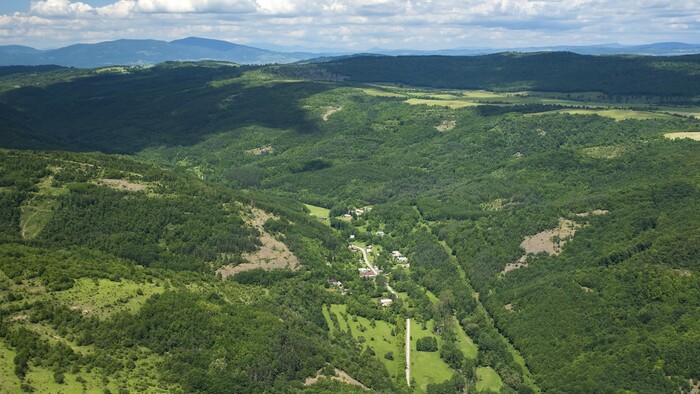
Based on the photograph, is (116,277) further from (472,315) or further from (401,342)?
(472,315)

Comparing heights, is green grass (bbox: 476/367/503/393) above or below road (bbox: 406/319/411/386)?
below

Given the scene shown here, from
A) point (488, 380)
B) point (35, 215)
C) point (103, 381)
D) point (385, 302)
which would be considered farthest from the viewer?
point (385, 302)

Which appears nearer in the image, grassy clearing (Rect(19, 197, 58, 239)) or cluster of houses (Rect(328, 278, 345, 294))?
grassy clearing (Rect(19, 197, 58, 239))

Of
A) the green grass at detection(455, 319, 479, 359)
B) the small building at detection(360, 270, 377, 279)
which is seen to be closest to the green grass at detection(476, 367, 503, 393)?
the green grass at detection(455, 319, 479, 359)

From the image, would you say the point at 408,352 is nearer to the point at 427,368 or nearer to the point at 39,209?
the point at 427,368

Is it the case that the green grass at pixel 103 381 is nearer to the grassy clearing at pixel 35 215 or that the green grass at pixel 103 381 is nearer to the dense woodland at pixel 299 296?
the dense woodland at pixel 299 296

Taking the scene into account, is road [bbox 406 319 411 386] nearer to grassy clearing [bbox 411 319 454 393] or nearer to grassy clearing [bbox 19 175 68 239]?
grassy clearing [bbox 411 319 454 393]

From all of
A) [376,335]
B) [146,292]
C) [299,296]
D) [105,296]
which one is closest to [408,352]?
[376,335]
